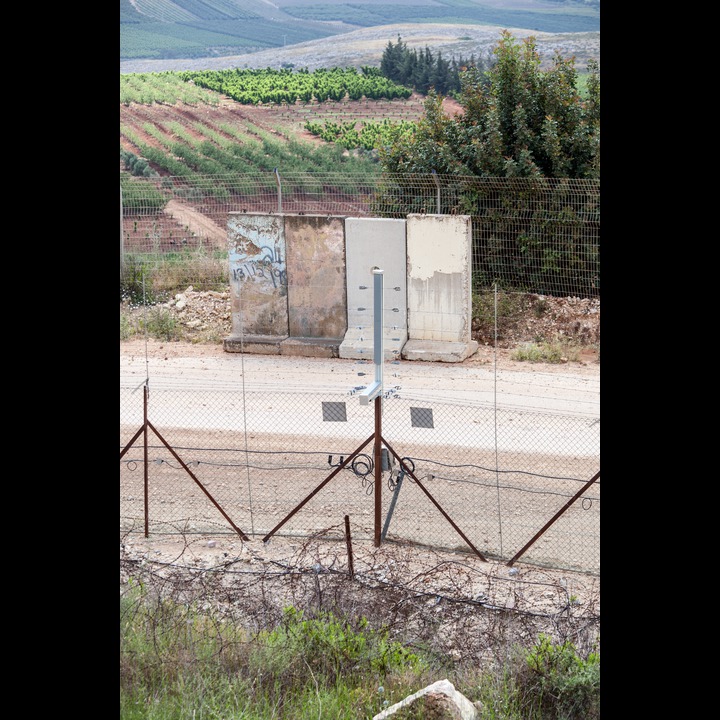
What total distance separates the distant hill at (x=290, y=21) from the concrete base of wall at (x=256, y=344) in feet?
178

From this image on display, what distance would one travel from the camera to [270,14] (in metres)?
83.9

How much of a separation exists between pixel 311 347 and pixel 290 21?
73.8m

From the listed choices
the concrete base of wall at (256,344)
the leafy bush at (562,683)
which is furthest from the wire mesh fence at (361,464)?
the leafy bush at (562,683)

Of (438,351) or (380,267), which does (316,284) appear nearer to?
(380,267)

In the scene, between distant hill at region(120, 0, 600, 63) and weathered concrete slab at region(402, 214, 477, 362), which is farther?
distant hill at region(120, 0, 600, 63)

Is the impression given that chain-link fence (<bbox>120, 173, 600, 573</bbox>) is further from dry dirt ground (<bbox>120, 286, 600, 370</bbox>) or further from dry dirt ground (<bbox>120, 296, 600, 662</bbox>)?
dry dirt ground (<bbox>120, 286, 600, 370</bbox>)

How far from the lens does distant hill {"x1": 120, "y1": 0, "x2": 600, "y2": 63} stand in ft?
234

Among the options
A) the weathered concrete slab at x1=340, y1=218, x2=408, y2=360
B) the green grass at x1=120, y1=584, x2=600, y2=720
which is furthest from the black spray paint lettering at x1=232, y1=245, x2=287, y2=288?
the green grass at x1=120, y1=584, x2=600, y2=720

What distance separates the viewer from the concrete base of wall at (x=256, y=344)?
15258 millimetres

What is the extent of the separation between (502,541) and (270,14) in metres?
81.8

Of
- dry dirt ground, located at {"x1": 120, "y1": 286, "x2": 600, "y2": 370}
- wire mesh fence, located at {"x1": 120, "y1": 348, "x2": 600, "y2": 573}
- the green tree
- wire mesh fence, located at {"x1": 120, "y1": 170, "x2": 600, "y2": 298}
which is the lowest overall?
wire mesh fence, located at {"x1": 120, "y1": 348, "x2": 600, "y2": 573}

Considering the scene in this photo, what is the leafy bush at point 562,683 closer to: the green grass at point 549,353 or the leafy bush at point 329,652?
the leafy bush at point 329,652

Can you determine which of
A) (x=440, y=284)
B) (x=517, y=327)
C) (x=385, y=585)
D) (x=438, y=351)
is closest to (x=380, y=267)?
(x=440, y=284)

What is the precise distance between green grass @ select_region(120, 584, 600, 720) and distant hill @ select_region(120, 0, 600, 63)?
63.3 metres
